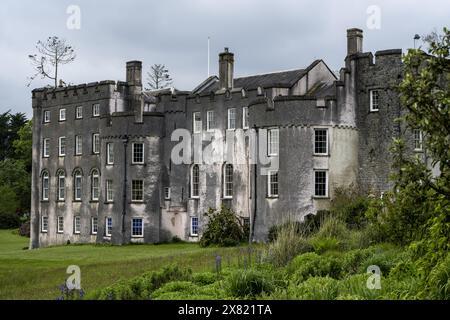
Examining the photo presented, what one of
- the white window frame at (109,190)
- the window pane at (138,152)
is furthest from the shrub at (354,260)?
the white window frame at (109,190)

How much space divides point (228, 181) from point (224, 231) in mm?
4665

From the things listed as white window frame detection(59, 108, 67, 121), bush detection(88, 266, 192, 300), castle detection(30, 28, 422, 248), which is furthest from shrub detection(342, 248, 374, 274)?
white window frame detection(59, 108, 67, 121)

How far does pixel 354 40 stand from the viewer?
45.7 meters

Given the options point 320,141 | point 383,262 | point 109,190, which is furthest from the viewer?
point 109,190

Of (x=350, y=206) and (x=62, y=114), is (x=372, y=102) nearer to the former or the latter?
(x=350, y=206)

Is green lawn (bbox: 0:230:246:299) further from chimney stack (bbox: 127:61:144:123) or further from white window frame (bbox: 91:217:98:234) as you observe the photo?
chimney stack (bbox: 127:61:144:123)

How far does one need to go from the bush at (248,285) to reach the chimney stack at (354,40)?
32546 millimetres

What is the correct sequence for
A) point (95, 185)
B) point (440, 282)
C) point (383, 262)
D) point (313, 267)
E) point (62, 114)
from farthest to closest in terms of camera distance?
point (62, 114) → point (95, 185) → point (383, 262) → point (313, 267) → point (440, 282)

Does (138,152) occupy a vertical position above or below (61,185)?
above

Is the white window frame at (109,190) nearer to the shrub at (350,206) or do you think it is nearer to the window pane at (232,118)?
the window pane at (232,118)

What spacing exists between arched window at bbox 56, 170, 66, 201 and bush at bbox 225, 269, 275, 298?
45.0 metres

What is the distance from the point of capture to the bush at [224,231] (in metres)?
42.7

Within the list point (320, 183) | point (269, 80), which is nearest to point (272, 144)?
point (320, 183)

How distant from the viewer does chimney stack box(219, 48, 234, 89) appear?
48625 mm
